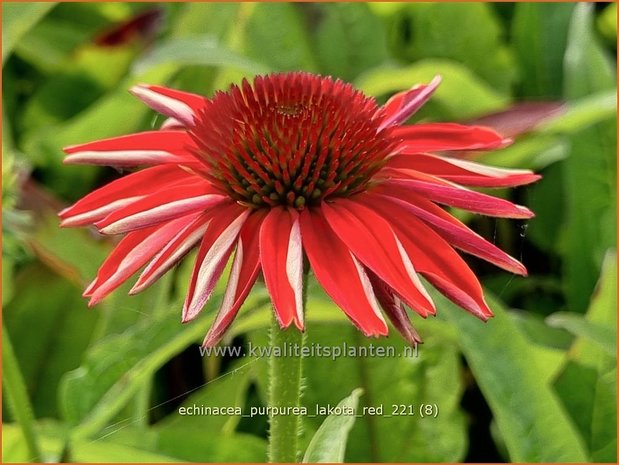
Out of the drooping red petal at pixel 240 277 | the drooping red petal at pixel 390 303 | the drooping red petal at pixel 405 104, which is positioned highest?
the drooping red petal at pixel 405 104

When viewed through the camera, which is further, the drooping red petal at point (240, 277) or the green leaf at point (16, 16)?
the green leaf at point (16, 16)

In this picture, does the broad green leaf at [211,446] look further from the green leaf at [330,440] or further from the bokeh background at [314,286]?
the green leaf at [330,440]

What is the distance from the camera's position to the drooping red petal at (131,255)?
303mm

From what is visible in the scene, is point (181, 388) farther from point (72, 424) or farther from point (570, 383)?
point (570, 383)

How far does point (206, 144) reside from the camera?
335mm

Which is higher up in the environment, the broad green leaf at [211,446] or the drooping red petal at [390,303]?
the drooping red petal at [390,303]

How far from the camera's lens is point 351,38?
2.62 feet

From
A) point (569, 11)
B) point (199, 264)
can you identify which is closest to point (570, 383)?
point (199, 264)

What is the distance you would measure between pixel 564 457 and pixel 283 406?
0.20 meters

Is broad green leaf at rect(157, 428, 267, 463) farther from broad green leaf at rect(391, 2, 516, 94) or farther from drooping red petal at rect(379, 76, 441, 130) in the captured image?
broad green leaf at rect(391, 2, 516, 94)

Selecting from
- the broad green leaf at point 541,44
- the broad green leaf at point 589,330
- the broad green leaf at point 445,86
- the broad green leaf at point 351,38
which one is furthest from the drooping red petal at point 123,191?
the broad green leaf at point 541,44

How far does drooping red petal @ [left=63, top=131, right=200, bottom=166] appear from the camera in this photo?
13.3 inches

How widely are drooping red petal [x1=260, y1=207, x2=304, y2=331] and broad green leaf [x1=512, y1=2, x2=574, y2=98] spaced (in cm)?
58

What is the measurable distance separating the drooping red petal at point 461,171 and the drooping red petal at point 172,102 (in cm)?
8
